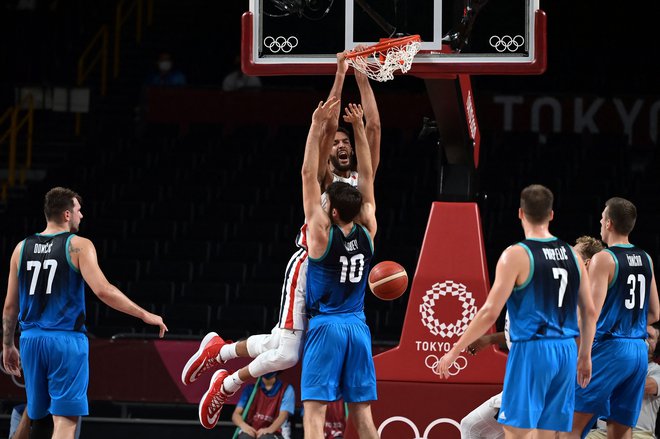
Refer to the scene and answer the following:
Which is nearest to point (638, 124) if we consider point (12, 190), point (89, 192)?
point (89, 192)

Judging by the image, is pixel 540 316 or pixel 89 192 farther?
pixel 89 192

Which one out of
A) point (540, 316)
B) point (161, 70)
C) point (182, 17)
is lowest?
point (540, 316)

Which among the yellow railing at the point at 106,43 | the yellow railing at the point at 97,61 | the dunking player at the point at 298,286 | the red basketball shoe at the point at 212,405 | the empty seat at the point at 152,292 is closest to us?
the dunking player at the point at 298,286

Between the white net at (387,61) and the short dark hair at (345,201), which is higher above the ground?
the white net at (387,61)

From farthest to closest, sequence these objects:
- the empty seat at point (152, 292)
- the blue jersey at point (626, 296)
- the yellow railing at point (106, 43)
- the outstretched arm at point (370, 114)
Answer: the yellow railing at point (106, 43) < the empty seat at point (152, 292) < the outstretched arm at point (370, 114) < the blue jersey at point (626, 296)

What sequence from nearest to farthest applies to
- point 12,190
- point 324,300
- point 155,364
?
point 324,300, point 155,364, point 12,190

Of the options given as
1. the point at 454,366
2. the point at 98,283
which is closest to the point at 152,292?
the point at 454,366

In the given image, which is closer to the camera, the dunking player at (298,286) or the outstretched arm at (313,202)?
the outstretched arm at (313,202)

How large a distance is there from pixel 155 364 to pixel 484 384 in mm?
3743

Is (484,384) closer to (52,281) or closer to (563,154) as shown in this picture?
(52,281)

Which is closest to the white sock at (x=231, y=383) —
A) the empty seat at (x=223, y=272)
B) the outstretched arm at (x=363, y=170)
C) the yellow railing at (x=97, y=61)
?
the outstretched arm at (x=363, y=170)

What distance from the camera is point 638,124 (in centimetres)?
1631

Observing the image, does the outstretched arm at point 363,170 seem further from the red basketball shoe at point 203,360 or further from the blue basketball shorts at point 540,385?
the red basketball shoe at point 203,360

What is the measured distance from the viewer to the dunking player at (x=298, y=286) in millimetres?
7289
